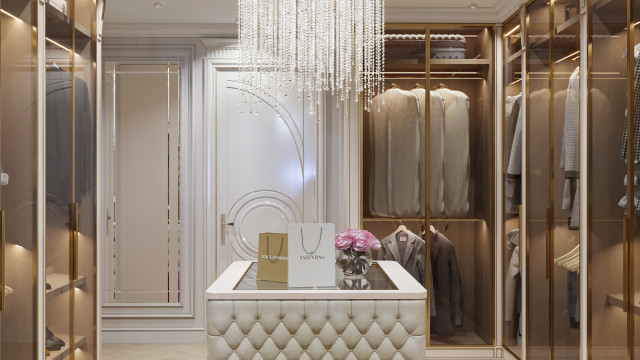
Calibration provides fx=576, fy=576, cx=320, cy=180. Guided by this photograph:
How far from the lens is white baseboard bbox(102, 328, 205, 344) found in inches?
179

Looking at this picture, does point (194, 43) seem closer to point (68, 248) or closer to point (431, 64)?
point (431, 64)

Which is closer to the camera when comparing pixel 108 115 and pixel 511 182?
pixel 511 182

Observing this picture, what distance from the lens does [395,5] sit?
4.03 metres

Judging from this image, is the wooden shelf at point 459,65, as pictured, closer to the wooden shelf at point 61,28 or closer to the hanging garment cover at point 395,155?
the hanging garment cover at point 395,155

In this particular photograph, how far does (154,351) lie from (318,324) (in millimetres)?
2433

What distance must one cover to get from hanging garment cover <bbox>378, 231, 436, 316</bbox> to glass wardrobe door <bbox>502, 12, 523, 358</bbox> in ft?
1.79

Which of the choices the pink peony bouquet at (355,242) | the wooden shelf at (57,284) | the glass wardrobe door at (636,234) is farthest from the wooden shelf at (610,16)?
the wooden shelf at (57,284)

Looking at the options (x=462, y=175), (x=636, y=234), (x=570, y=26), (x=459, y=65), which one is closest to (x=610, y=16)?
(x=570, y=26)

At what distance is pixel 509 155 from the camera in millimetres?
3957

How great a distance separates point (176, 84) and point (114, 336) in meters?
2.06

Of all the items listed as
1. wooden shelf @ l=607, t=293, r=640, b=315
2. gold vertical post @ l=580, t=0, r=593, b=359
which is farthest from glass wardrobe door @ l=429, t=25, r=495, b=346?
wooden shelf @ l=607, t=293, r=640, b=315

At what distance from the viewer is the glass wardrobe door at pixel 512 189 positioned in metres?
3.80

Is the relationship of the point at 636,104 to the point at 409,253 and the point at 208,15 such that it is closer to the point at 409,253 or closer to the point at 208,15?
the point at 409,253

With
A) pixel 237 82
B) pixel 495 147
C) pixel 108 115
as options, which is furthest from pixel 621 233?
pixel 108 115
